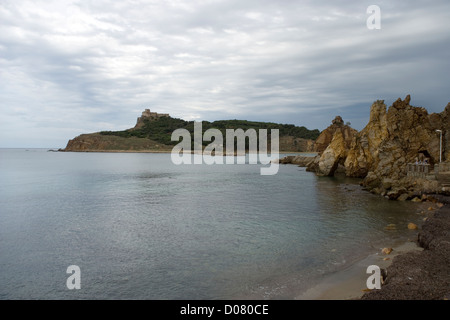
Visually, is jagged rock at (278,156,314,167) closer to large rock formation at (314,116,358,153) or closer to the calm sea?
large rock formation at (314,116,358,153)

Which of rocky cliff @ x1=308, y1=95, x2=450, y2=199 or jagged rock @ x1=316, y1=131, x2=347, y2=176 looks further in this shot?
jagged rock @ x1=316, y1=131, x2=347, y2=176

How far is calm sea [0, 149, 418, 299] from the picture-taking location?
9.65 m

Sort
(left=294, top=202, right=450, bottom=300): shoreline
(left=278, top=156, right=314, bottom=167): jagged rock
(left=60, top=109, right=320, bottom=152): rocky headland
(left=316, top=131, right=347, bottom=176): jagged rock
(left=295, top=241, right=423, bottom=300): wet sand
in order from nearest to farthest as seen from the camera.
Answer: (left=294, top=202, right=450, bottom=300): shoreline
(left=295, top=241, right=423, bottom=300): wet sand
(left=316, top=131, right=347, bottom=176): jagged rock
(left=278, top=156, right=314, bottom=167): jagged rock
(left=60, top=109, right=320, bottom=152): rocky headland

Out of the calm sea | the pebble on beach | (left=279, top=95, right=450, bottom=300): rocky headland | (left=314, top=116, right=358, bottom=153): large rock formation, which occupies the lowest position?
the calm sea

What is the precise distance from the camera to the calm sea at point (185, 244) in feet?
31.7

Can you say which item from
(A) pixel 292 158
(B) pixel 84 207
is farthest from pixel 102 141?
(B) pixel 84 207

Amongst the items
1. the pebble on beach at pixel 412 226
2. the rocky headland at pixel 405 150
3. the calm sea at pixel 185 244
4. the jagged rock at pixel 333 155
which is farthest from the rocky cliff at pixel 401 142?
the pebble on beach at pixel 412 226

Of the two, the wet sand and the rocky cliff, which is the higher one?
the rocky cliff

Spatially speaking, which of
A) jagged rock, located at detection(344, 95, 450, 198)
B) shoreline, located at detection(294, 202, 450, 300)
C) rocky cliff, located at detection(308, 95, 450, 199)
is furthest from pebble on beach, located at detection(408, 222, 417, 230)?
jagged rock, located at detection(344, 95, 450, 198)

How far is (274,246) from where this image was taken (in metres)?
13.5

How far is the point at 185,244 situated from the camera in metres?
14.0

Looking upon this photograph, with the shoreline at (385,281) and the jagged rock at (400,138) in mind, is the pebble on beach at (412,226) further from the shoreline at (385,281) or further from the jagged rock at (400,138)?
the jagged rock at (400,138)

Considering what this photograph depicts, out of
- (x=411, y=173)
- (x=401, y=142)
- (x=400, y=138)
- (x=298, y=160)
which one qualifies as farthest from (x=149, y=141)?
(x=411, y=173)
